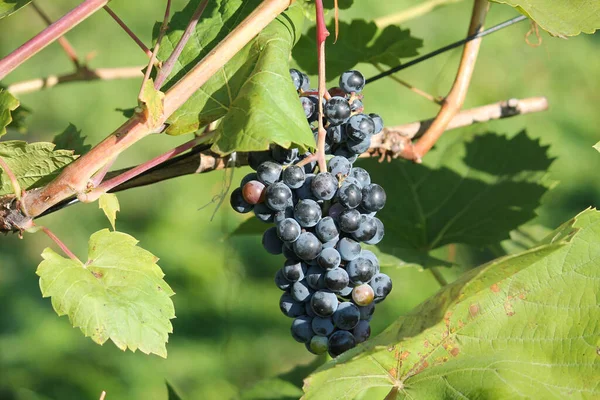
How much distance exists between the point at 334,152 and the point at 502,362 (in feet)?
1.16

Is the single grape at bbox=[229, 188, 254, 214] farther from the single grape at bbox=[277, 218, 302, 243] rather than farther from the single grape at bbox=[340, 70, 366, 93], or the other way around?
the single grape at bbox=[340, 70, 366, 93]

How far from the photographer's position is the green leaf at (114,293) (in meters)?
0.88

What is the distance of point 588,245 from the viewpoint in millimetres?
921

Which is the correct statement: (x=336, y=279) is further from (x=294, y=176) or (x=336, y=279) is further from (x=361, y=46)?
(x=361, y=46)

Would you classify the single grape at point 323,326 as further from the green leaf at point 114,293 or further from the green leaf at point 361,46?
the green leaf at point 361,46

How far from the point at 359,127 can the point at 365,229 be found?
0.13m

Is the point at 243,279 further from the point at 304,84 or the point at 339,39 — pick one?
the point at 304,84

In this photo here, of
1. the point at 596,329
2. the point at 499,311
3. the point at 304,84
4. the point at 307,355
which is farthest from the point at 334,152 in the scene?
the point at 307,355

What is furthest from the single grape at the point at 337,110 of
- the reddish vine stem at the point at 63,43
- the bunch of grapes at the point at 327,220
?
the reddish vine stem at the point at 63,43

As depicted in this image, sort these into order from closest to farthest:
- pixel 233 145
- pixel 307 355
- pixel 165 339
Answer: pixel 233 145, pixel 165 339, pixel 307 355

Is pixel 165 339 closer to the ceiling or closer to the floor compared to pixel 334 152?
closer to the floor

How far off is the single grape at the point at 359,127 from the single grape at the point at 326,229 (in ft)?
0.38

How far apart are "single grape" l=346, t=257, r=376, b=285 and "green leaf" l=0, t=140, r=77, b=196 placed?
15.7 inches

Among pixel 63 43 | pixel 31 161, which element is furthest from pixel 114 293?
pixel 63 43
